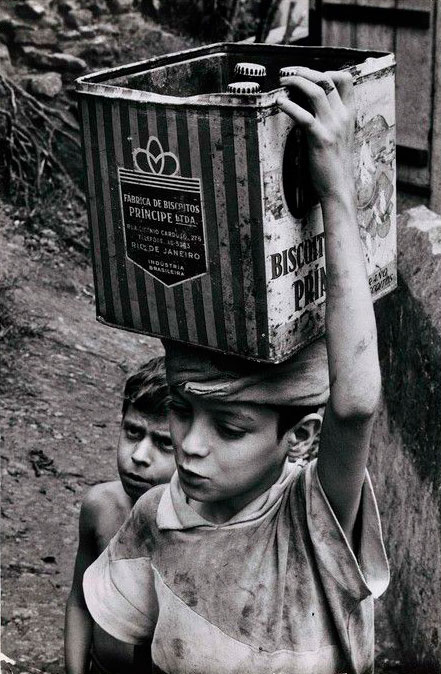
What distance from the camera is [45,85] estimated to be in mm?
7688

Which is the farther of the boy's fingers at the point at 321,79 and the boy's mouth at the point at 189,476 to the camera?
the boy's mouth at the point at 189,476

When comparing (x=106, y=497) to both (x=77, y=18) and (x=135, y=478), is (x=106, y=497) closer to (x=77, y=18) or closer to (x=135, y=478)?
(x=135, y=478)

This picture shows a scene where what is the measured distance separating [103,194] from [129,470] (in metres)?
1.03

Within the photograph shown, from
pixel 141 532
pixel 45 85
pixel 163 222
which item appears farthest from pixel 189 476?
pixel 45 85

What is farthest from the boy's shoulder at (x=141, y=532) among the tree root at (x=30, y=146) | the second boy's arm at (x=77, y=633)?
the tree root at (x=30, y=146)

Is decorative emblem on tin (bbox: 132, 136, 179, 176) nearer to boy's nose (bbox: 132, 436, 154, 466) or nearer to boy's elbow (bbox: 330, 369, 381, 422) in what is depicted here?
boy's elbow (bbox: 330, 369, 381, 422)

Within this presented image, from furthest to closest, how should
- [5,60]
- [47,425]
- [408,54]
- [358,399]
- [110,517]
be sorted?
[5,60]
[47,425]
[408,54]
[110,517]
[358,399]

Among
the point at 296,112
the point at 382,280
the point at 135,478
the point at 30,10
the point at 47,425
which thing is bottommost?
the point at 47,425

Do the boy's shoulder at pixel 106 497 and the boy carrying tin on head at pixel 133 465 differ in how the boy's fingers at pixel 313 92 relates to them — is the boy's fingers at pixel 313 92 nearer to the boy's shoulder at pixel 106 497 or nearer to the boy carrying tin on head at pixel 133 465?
the boy carrying tin on head at pixel 133 465

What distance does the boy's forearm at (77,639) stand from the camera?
298 centimetres

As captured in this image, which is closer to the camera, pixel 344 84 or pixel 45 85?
pixel 344 84

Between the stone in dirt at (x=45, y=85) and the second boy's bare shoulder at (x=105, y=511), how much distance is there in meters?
4.97

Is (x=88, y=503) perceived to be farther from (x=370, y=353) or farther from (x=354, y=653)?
(x=370, y=353)

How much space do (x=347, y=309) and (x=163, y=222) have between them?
1.26 feet
